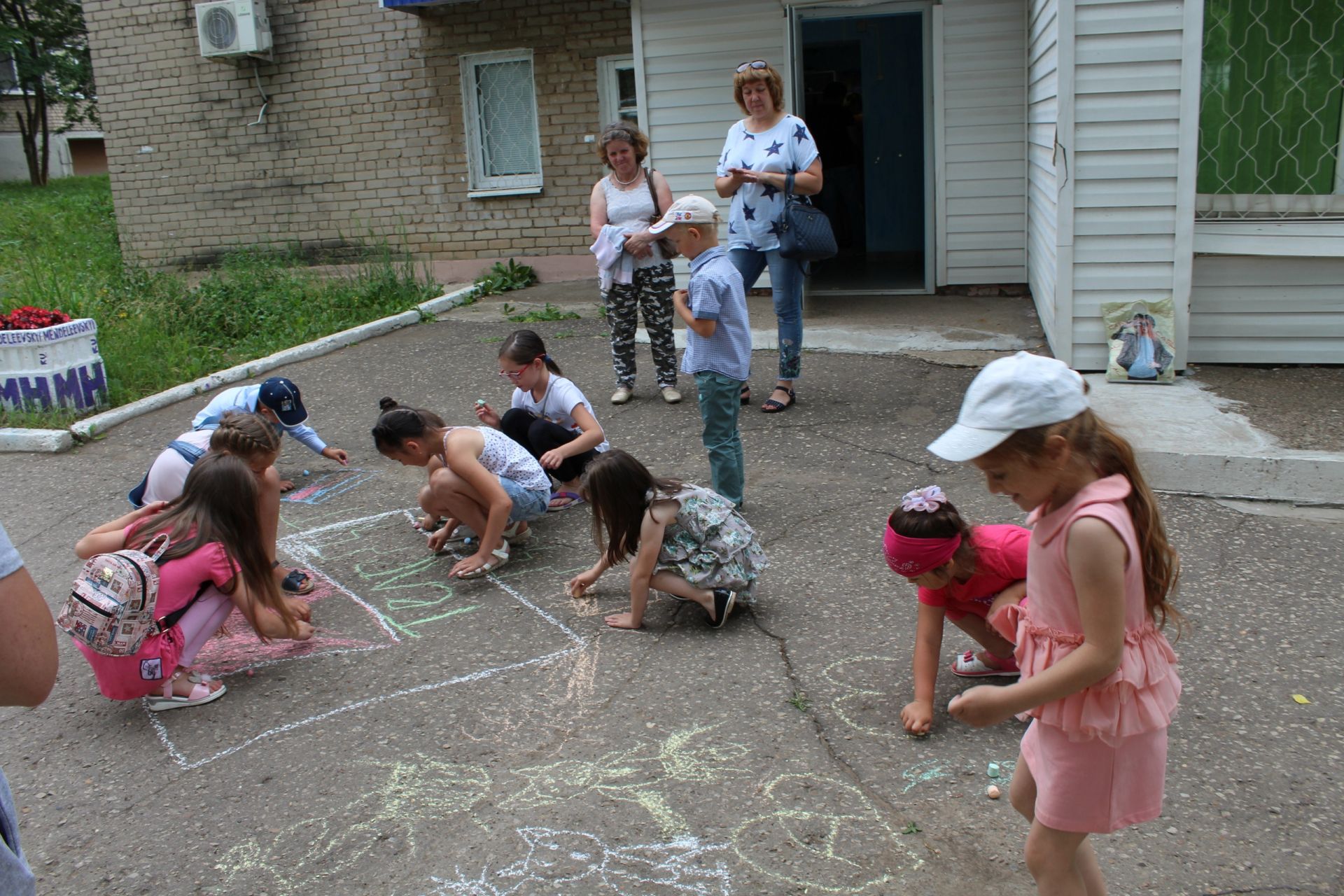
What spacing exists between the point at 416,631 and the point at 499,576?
1.69ft

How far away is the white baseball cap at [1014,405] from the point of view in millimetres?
1892

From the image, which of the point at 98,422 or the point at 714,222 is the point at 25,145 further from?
the point at 714,222

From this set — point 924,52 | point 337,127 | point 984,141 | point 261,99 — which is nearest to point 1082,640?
point 984,141

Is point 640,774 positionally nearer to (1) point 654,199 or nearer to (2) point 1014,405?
(2) point 1014,405

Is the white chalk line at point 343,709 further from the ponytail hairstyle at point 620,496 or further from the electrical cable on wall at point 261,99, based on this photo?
the electrical cable on wall at point 261,99

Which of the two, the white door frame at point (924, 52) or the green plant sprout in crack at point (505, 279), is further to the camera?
the green plant sprout in crack at point (505, 279)

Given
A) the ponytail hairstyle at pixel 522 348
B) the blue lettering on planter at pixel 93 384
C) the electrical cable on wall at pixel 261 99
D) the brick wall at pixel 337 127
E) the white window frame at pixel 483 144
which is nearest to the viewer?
the ponytail hairstyle at pixel 522 348

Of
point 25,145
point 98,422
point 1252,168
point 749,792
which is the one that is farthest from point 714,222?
point 25,145

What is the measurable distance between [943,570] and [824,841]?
0.81 metres

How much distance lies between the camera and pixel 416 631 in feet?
13.1

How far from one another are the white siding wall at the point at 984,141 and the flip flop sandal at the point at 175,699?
699 cm

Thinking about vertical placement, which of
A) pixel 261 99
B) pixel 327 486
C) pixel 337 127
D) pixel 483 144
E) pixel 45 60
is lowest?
pixel 327 486

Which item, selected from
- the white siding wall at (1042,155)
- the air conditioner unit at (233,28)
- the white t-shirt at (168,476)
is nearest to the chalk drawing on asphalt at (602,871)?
the white t-shirt at (168,476)

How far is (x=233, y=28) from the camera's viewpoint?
11438mm
